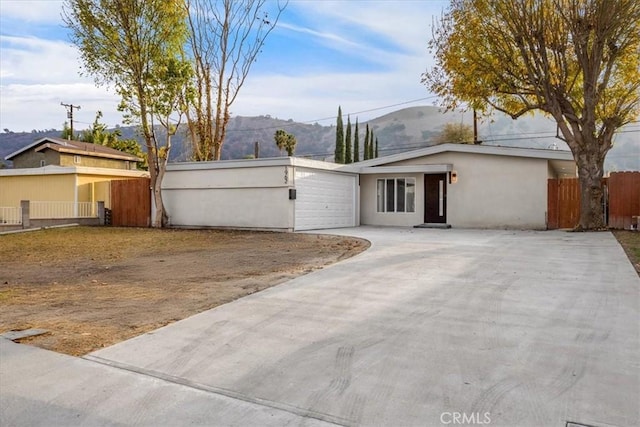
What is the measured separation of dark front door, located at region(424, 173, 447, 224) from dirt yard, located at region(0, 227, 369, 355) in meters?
6.34

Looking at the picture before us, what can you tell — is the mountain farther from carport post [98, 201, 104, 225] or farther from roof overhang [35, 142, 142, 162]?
carport post [98, 201, 104, 225]

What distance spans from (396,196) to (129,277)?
527 inches

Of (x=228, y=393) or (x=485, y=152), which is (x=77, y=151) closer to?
(x=485, y=152)

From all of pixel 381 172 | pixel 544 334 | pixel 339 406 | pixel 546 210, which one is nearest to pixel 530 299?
pixel 544 334

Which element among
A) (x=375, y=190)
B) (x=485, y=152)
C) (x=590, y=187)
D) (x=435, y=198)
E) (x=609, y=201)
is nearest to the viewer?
(x=590, y=187)

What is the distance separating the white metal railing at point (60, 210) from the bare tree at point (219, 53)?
7.05m

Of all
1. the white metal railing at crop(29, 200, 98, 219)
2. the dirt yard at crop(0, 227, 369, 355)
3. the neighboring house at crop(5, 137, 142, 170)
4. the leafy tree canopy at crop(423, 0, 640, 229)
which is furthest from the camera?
the neighboring house at crop(5, 137, 142, 170)

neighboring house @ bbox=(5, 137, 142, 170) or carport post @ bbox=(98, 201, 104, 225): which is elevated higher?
neighboring house @ bbox=(5, 137, 142, 170)

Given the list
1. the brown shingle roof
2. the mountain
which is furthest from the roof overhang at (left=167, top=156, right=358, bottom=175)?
the mountain

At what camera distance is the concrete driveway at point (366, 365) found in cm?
275

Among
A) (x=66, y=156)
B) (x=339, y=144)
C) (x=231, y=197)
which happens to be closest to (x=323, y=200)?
(x=231, y=197)

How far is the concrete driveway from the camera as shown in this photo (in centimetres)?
275

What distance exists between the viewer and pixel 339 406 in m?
2.82

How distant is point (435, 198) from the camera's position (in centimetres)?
1839
